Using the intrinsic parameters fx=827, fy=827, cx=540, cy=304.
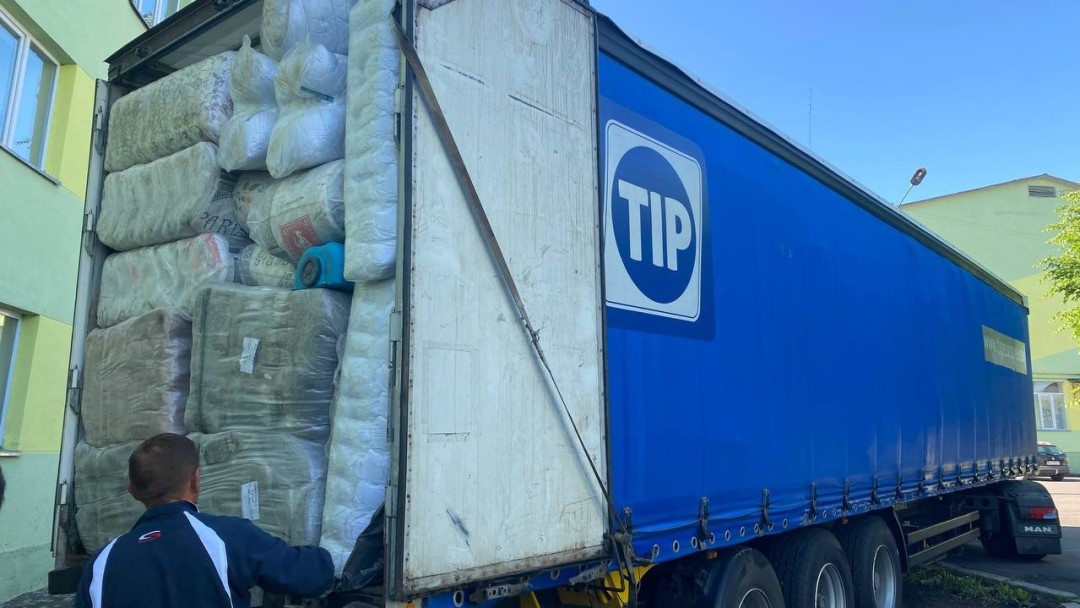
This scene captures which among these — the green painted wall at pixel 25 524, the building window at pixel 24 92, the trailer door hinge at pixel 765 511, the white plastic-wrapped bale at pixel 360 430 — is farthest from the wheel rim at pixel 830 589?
the building window at pixel 24 92

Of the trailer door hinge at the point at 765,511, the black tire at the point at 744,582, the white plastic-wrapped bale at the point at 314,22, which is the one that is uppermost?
the white plastic-wrapped bale at the point at 314,22

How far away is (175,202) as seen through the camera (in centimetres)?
362

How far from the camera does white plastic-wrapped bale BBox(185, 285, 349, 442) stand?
117 inches

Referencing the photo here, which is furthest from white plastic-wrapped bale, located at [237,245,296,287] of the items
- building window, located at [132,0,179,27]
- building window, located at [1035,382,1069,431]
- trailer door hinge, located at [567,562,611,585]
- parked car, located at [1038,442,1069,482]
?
building window, located at [1035,382,1069,431]

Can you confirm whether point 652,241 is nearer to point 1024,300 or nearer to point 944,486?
point 944,486

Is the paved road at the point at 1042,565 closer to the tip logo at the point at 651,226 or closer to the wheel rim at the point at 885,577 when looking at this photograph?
the wheel rim at the point at 885,577

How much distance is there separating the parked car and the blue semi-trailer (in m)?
24.4

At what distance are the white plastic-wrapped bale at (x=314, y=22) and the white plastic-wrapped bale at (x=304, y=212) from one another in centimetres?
57

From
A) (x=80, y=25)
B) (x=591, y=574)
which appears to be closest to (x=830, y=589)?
(x=591, y=574)

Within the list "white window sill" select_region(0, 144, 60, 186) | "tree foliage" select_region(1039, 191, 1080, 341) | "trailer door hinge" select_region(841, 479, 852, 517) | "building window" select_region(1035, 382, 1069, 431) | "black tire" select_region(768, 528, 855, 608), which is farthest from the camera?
"building window" select_region(1035, 382, 1069, 431)

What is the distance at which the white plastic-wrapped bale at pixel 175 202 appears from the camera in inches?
140

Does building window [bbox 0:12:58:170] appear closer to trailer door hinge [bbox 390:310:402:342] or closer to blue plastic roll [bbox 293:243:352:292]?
blue plastic roll [bbox 293:243:352:292]

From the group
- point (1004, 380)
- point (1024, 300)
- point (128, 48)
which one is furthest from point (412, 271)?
point (1024, 300)

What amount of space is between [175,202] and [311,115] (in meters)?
0.87
